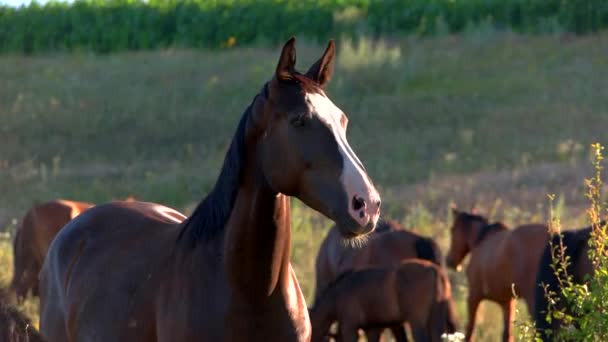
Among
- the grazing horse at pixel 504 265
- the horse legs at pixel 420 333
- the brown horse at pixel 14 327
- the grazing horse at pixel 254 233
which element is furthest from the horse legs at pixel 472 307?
the brown horse at pixel 14 327

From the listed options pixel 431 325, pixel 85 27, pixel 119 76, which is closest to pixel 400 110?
pixel 119 76

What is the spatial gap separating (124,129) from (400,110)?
7.16 m

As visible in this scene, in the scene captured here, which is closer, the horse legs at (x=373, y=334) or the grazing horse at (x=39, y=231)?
the horse legs at (x=373, y=334)

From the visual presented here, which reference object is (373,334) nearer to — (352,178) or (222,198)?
(222,198)

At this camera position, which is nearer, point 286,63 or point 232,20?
point 286,63

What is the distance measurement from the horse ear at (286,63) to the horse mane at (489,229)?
8862 mm

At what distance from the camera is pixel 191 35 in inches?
1797

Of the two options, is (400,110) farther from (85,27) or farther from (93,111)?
(85,27)

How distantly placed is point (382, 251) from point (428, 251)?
49 centimetres

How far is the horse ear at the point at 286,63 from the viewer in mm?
4883

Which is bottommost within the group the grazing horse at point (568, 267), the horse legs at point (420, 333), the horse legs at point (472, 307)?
the horse legs at point (472, 307)

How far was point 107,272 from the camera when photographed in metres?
5.84

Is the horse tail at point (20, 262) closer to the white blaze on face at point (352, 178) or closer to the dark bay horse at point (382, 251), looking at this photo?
the dark bay horse at point (382, 251)

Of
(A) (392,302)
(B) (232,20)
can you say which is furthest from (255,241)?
(B) (232,20)
